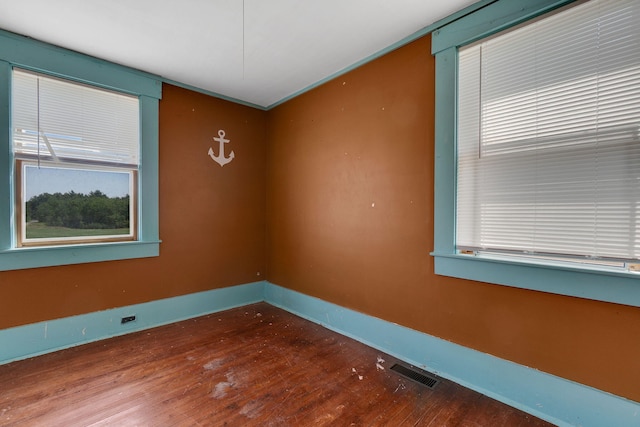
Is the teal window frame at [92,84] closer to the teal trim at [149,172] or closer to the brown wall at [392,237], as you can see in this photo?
the teal trim at [149,172]

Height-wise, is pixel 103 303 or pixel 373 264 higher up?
pixel 373 264

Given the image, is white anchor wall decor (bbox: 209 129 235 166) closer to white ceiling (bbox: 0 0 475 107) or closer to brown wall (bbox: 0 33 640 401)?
brown wall (bbox: 0 33 640 401)

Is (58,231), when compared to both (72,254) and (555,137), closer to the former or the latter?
(72,254)

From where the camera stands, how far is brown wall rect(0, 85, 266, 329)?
2691 millimetres

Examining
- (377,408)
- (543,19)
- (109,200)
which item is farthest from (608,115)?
(109,200)

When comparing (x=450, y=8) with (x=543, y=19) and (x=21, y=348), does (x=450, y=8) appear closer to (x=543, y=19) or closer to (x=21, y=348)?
→ (x=543, y=19)

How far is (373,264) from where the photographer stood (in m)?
2.84

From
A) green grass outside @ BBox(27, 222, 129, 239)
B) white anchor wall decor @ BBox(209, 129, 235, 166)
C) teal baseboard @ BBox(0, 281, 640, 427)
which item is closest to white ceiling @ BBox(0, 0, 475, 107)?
white anchor wall decor @ BBox(209, 129, 235, 166)

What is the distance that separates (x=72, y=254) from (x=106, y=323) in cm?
78

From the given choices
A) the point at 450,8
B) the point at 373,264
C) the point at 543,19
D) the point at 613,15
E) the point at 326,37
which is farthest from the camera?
the point at 373,264

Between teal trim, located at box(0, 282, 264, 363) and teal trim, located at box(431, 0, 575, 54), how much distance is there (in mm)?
3611

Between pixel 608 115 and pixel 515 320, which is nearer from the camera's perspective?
pixel 608 115

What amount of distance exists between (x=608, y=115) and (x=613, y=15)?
565mm

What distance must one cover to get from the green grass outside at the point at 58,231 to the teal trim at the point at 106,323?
31.4 inches
